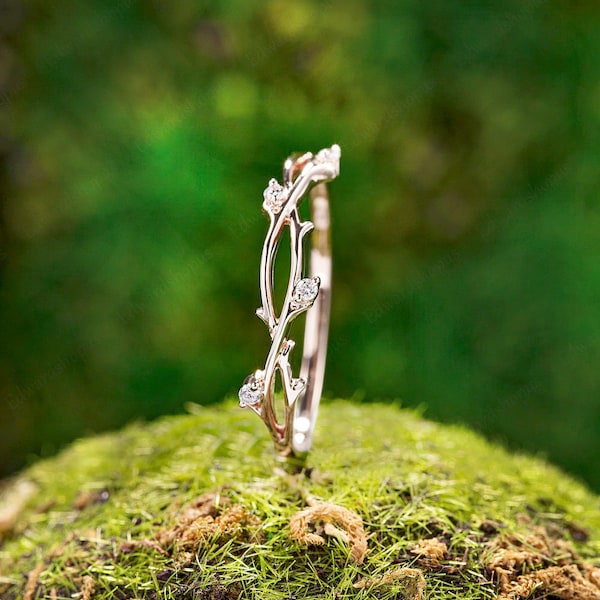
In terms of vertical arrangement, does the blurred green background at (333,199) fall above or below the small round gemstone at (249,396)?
above

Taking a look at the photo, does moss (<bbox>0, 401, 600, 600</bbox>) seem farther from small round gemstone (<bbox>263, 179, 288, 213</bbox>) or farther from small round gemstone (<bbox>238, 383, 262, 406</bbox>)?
small round gemstone (<bbox>263, 179, 288, 213</bbox>)

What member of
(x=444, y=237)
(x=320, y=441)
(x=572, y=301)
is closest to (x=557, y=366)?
(x=572, y=301)

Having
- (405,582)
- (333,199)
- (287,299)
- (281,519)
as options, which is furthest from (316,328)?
(333,199)

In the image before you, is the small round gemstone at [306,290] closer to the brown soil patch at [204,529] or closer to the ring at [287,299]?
the ring at [287,299]

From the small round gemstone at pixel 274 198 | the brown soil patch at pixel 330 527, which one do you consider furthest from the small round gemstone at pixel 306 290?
the brown soil patch at pixel 330 527

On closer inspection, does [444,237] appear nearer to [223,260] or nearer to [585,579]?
[223,260]
